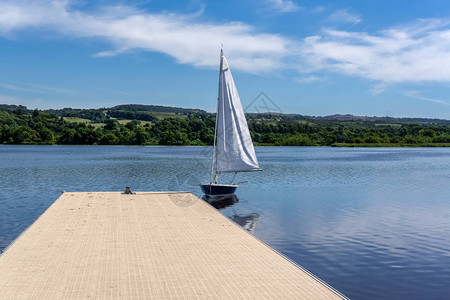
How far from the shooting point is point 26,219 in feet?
70.5

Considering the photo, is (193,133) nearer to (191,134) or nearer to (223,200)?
(191,134)

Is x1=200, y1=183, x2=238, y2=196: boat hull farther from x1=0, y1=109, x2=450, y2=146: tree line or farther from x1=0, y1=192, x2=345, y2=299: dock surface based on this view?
x1=0, y1=109, x2=450, y2=146: tree line

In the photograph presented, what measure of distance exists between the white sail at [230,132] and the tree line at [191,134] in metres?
108

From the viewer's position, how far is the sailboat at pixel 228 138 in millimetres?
28719

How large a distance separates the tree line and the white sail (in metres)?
108

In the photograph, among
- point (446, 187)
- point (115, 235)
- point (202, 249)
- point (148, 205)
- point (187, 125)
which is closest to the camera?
point (202, 249)

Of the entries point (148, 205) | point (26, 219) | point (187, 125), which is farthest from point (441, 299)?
point (187, 125)

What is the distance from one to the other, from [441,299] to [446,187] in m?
30.3

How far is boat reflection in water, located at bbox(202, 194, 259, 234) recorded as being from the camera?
2155 cm

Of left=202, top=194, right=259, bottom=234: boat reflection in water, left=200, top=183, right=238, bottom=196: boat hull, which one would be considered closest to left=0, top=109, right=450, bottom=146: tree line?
left=202, top=194, right=259, bottom=234: boat reflection in water

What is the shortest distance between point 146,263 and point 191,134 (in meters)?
136

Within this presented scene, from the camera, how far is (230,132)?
95.2 ft

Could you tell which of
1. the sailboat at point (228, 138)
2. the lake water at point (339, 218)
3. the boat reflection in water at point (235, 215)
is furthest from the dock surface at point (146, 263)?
the sailboat at point (228, 138)

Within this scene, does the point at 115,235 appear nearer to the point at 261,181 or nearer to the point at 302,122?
the point at 261,181
